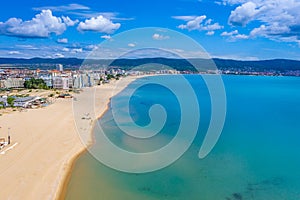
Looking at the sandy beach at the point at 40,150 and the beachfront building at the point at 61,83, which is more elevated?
the beachfront building at the point at 61,83

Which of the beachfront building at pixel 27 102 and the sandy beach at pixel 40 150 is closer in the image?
the sandy beach at pixel 40 150

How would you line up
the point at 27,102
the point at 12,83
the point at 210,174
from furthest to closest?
1. the point at 12,83
2. the point at 27,102
3. the point at 210,174

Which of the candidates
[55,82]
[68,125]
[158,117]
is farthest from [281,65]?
[68,125]

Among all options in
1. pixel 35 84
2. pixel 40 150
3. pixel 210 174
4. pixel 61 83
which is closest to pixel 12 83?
pixel 35 84

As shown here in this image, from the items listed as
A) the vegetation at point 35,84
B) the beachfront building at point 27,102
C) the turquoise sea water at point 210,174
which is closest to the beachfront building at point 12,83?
the vegetation at point 35,84

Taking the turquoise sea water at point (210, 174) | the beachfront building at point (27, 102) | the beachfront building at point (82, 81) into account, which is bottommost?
the turquoise sea water at point (210, 174)

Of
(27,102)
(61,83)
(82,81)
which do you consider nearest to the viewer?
(27,102)

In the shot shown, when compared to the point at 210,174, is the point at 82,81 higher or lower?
higher

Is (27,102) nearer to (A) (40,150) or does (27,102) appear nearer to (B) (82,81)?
(A) (40,150)

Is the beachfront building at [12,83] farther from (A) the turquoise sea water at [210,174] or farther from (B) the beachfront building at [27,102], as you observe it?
(A) the turquoise sea water at [210,174]
